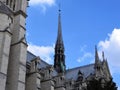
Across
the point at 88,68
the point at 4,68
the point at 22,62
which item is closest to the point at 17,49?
the point at 22,62

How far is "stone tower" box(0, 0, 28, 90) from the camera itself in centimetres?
3338

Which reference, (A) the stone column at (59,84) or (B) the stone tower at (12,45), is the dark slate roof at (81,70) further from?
(B) the stone tower at (12,45)

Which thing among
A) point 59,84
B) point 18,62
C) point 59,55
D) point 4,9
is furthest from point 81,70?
point 4,9

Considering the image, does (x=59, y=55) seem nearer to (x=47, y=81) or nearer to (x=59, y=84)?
(x=59, y=84)

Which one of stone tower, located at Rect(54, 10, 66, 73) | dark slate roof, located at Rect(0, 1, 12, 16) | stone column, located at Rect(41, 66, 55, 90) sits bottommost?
stone column, located at Rect(41, 66, 55, 90)

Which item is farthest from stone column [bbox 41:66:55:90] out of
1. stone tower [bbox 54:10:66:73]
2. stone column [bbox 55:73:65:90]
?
stone tower [bbox 54:10:66:73]

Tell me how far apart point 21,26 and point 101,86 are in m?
14.0

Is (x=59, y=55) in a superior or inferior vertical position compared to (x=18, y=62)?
superior

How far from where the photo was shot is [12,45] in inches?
1460

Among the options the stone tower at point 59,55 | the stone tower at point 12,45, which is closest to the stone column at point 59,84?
the stone tower at point 12,45

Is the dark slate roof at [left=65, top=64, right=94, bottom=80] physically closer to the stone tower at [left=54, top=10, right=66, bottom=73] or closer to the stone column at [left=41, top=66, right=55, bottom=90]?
the stone tower at [left=54, top=10, right=66, bottom=73]

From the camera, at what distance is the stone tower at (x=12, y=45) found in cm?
3338

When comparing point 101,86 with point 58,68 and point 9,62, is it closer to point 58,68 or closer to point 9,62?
point 9,62

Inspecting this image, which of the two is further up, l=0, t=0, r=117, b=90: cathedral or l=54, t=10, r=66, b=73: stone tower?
l=54, t=10, r=66, b=73: stone tower
